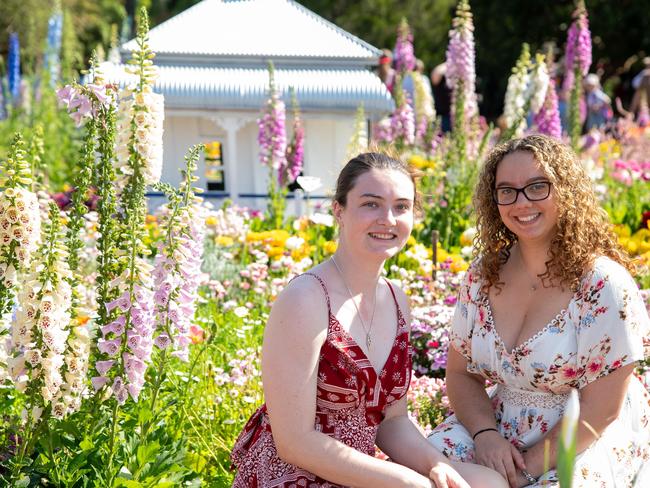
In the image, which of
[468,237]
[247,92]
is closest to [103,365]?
[468,237]

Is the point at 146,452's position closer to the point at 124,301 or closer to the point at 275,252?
the point at 124,301

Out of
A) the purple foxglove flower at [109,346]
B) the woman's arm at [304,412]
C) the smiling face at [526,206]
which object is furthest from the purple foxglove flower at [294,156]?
the woman's arm at [304,412]

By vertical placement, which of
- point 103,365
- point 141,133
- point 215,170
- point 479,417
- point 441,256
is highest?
point 215,170

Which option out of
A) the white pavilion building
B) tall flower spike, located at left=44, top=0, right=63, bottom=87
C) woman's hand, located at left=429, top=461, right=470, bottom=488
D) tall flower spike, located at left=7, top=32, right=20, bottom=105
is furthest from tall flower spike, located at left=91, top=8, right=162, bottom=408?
tall flower spike, located at left=7, top=32, right=20, bottom=105

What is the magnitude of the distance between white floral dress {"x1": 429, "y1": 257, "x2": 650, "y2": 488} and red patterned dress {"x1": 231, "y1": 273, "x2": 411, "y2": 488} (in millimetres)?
316

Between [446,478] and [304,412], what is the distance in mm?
443

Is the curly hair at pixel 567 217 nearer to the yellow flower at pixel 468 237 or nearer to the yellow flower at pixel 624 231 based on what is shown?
the yellow flower at pixel 468 237

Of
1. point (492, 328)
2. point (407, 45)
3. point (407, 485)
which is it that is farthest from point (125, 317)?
point (407, 45)

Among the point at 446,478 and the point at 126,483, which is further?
the point at 126,483

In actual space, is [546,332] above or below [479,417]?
above

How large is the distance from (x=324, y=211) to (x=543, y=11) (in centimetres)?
1896

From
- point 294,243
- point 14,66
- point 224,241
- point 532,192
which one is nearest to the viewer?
point 532,192

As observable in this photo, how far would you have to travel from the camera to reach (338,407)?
8.70 ft

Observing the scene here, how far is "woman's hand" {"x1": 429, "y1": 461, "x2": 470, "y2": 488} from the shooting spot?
256 cm
